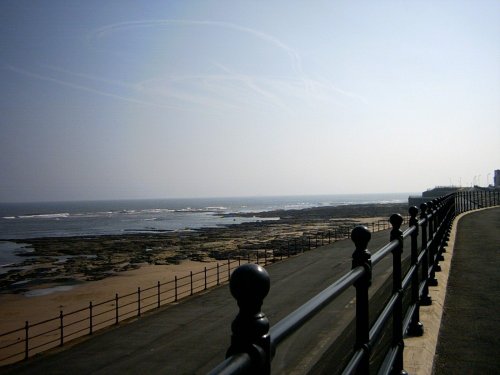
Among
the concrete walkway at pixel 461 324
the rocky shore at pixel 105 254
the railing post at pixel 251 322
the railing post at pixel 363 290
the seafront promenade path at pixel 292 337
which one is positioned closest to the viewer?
the railing post at pixel 251 322

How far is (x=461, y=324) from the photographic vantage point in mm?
5363

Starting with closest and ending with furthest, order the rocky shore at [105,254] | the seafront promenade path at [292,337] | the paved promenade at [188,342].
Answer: the seafront promenade path at [292,337], the paved promenade at [188,342], the rocky shore at [105,254]

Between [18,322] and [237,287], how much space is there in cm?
2559

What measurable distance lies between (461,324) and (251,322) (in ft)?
16.8

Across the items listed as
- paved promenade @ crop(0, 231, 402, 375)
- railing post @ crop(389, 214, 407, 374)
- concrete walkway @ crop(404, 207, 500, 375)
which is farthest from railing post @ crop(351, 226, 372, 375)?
paved promenade @ crop(0, 231, 402, 375)

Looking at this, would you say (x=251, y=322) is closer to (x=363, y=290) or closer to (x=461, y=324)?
(x=363, y=290)

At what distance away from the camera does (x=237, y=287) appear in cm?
A: 114

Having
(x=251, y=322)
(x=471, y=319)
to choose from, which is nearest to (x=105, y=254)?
(x=471, y=319)

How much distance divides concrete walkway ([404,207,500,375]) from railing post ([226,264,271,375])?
332cm

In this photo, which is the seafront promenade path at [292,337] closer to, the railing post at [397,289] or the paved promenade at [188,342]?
the paved promenade at [188,342]

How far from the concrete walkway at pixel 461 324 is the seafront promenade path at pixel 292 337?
11mm

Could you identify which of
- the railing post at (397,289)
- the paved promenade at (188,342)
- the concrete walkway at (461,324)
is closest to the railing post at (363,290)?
the railing post at (397,289)

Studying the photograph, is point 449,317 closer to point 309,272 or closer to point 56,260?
point 309,272

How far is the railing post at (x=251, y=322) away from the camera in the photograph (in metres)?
1.10
